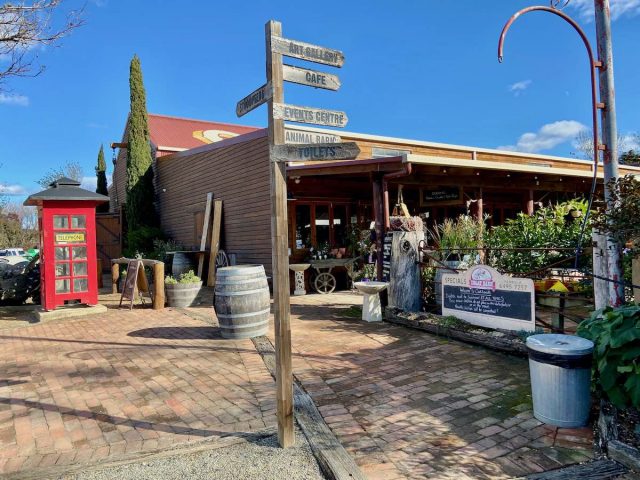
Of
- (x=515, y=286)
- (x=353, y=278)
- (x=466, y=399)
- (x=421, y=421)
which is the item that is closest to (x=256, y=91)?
(x=421, y=421)

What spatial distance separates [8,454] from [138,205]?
1494cm

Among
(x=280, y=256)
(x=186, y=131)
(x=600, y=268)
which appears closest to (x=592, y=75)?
(x=600, y=268)

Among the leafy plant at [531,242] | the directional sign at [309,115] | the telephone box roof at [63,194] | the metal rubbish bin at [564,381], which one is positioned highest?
the telephone box roof at [63,194]

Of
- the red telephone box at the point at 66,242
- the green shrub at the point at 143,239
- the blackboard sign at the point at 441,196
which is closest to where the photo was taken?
the red telephone box at the point at 66,242

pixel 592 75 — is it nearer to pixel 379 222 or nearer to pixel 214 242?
pixel 379 222

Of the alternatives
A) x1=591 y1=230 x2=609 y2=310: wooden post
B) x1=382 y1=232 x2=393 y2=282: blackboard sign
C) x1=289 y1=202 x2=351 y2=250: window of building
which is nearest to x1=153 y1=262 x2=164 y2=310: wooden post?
x1=289 y1=202 x2=351 y2=250: window of building

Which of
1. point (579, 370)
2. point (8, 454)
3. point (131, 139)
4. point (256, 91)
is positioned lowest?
point (8, 454)

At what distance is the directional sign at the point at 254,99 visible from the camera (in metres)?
3.09

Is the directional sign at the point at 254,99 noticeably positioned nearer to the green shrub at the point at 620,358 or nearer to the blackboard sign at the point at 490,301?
the green shrub at the point at 620,358

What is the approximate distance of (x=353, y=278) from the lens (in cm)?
1067

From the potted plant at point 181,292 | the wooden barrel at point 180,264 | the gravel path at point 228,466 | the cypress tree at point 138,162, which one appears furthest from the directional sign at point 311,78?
the cypress tree at point 138,162

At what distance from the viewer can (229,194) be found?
494 inches

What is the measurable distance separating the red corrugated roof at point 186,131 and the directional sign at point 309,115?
50.7 ft

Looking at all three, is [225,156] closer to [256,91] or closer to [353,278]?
[353,278]
